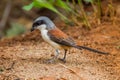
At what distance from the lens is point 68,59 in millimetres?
8055

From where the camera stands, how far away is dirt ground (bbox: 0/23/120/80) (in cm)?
705

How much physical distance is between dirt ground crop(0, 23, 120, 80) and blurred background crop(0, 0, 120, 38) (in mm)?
238

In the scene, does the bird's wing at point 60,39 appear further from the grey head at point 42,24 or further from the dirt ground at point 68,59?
the dirt ground at point 68,59

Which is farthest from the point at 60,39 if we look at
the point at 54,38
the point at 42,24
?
the point at 42,24

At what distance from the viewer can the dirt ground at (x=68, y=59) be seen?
7.05 m

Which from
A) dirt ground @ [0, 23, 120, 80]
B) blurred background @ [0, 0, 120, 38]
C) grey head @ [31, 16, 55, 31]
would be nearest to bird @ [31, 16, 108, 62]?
grey head @ [31, 16, 55, 31]

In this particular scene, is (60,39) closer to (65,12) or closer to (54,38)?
(54,38)

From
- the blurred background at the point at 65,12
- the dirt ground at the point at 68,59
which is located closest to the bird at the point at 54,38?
the dirt ground at the point at 68,59

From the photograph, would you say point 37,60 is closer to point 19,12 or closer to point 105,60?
point 105,60

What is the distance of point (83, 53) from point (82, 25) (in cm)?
170

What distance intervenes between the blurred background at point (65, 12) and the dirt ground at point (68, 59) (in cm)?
24

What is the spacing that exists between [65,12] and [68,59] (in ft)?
14.7

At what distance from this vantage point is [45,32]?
7840mm

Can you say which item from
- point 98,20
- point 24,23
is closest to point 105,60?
point 98,20
